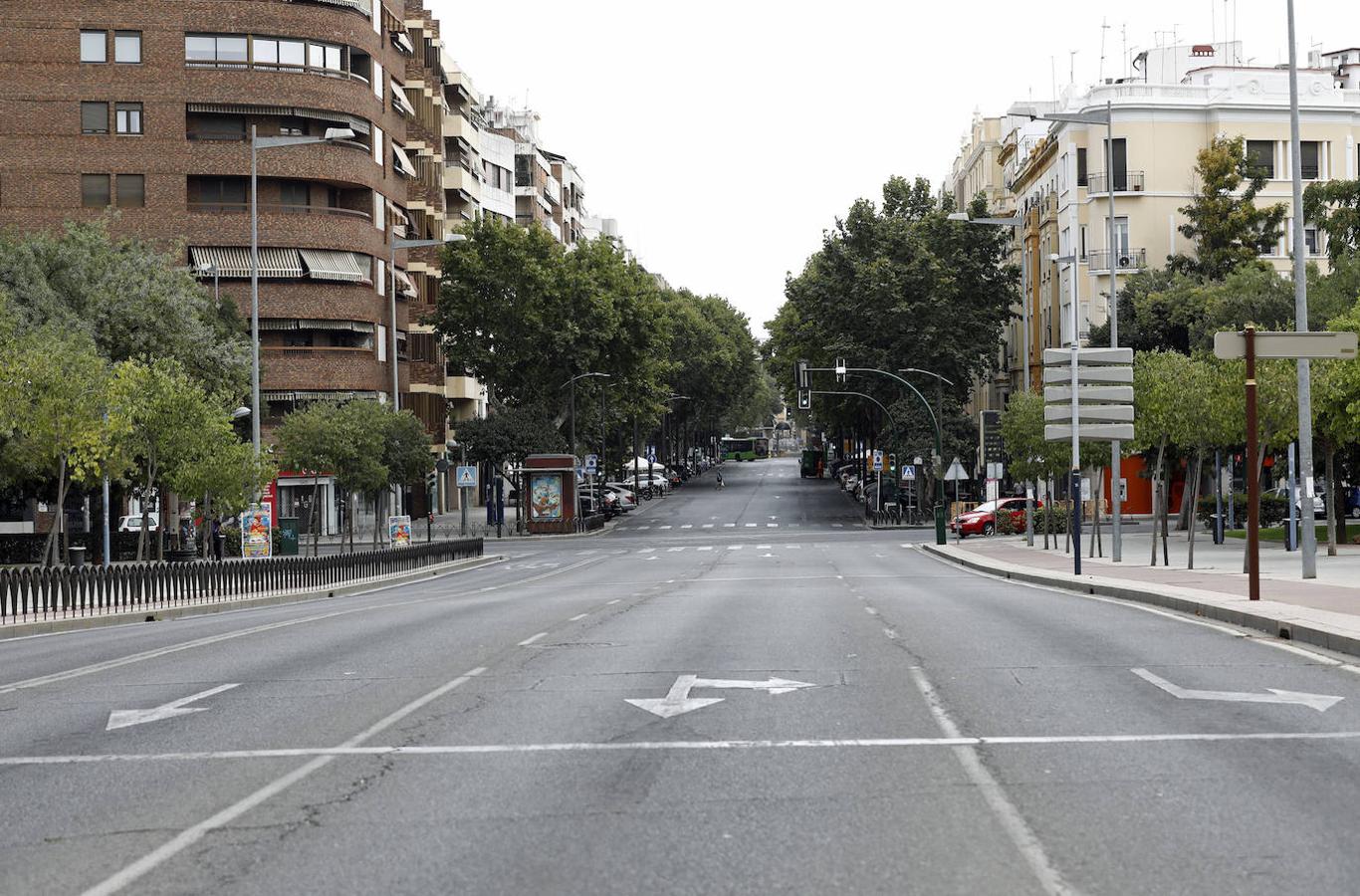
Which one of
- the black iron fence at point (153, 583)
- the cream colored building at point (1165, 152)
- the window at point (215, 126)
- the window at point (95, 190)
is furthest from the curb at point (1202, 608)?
the window at point (95, 190)

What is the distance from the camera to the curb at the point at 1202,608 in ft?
51.1

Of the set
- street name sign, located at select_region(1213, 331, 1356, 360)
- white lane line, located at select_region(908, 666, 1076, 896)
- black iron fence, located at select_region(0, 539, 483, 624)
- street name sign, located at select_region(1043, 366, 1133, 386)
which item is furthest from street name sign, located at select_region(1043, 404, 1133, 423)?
white lane line, located at select_region(908, 666, 1076, 896)

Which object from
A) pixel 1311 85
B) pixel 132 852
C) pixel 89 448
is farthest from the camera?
pixel 1311 85

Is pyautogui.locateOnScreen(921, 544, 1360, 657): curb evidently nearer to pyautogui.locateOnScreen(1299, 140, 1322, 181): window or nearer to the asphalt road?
the asphalt road

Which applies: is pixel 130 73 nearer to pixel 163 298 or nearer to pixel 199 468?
pixel 163 298

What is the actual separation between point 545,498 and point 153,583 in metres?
44.4

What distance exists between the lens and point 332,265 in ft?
217

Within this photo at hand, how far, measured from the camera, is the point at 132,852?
743cm

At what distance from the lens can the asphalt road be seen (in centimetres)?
691

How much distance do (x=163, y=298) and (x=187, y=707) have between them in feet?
126

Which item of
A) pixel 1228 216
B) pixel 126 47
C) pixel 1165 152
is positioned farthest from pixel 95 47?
pixel 1228 216

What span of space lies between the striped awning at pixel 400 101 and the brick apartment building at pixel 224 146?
5.07 m

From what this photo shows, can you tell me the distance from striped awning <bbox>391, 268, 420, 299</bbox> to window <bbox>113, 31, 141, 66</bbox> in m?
16.1

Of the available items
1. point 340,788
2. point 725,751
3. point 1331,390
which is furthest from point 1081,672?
point 1331,390
